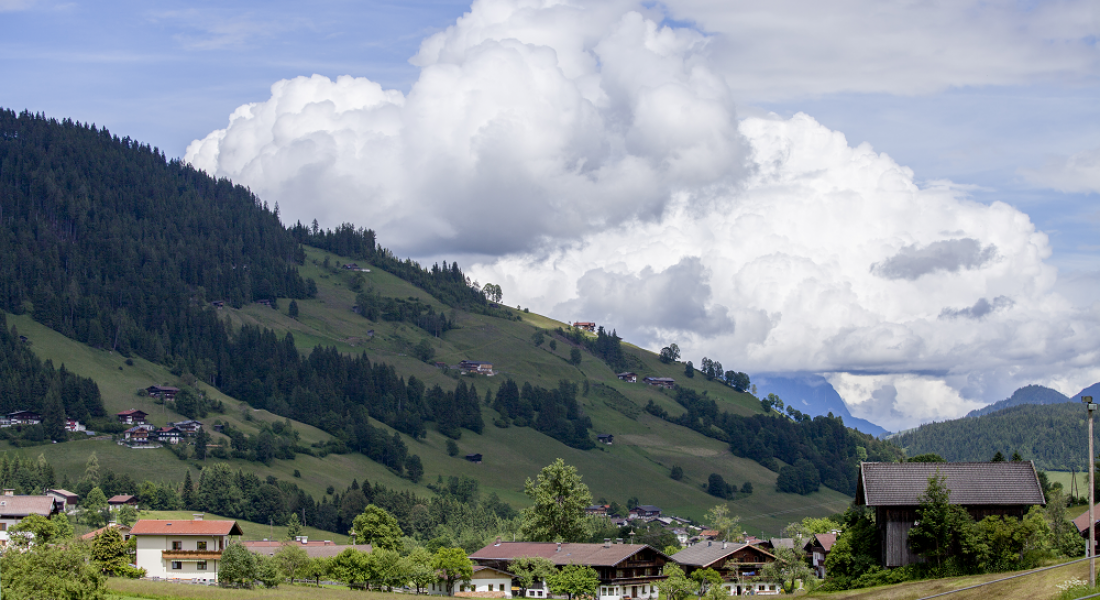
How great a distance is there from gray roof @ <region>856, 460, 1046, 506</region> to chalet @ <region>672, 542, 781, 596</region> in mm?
38098

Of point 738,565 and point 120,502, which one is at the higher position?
point 120,502

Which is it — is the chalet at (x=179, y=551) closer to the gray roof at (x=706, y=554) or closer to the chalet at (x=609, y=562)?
the chalet at (x=609, y=562)

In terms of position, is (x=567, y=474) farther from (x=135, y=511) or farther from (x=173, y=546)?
(x=135, y=511)

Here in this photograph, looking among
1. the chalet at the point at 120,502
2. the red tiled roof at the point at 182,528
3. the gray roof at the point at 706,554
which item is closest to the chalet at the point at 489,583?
the gray roof at the point at 706,554

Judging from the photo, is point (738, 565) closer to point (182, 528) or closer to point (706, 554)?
point (706, 554)

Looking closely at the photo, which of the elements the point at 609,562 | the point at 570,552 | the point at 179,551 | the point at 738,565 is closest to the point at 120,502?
the point at 179,551

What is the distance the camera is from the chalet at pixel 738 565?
11481cm

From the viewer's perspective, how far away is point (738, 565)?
11650cm

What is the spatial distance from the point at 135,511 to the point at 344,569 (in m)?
96.7

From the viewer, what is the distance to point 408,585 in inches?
4405

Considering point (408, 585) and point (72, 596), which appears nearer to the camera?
point (72, 596)

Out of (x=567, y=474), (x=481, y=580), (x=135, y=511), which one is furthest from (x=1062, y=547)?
(x=135, y=511)

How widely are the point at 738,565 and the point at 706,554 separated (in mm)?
6237

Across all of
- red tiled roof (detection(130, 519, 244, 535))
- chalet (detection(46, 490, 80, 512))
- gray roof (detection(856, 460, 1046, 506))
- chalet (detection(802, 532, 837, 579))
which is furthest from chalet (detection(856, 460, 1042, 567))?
chalet (detection(46, 490, 80, 512))
